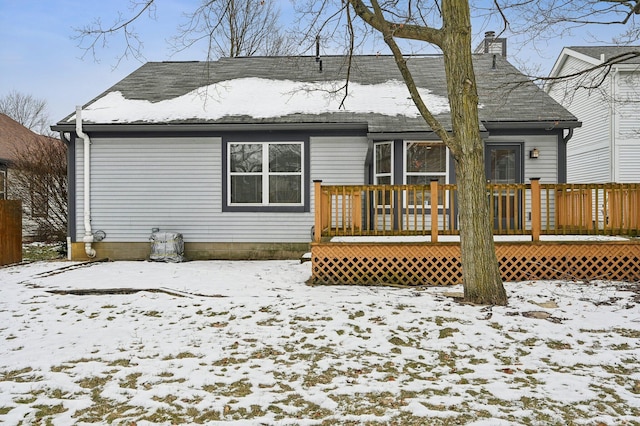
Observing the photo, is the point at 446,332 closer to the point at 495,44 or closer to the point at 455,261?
the point at 455,261

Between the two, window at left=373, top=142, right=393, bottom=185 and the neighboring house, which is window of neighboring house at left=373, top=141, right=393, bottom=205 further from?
the neighboring house

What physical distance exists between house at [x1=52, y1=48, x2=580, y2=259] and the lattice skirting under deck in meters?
2.72

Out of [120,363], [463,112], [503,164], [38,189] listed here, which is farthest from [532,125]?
[38,189]

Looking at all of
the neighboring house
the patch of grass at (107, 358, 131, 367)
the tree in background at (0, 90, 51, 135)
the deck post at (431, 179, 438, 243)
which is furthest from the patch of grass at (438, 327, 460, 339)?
the tree in background at (0, 90, 51, 135)

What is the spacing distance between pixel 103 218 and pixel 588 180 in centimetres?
1616

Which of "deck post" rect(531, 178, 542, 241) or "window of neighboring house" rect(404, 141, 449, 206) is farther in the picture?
"window of neighboring house" rect(404, 141, 449, 206)

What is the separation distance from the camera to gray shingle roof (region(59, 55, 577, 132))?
9.22 m

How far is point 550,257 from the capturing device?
6.86m

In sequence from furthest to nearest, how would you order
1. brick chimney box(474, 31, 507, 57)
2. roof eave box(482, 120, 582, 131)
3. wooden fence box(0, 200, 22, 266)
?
brick chimney box(474, 31, 507, 57) < wooden fence box(0, 200, 22, 266) < roof eave box(482, 120, 582, 131)

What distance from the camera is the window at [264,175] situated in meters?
9.70

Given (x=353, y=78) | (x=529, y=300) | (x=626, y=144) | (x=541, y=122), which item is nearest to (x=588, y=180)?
(x=626, y=144)

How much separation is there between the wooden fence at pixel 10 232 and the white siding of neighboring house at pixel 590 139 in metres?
15.8

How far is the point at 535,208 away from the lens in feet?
21.8

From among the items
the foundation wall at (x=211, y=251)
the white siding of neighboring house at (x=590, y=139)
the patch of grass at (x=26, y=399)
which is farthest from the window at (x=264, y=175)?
the white siding of neighboring house at (x=590, y=139)
